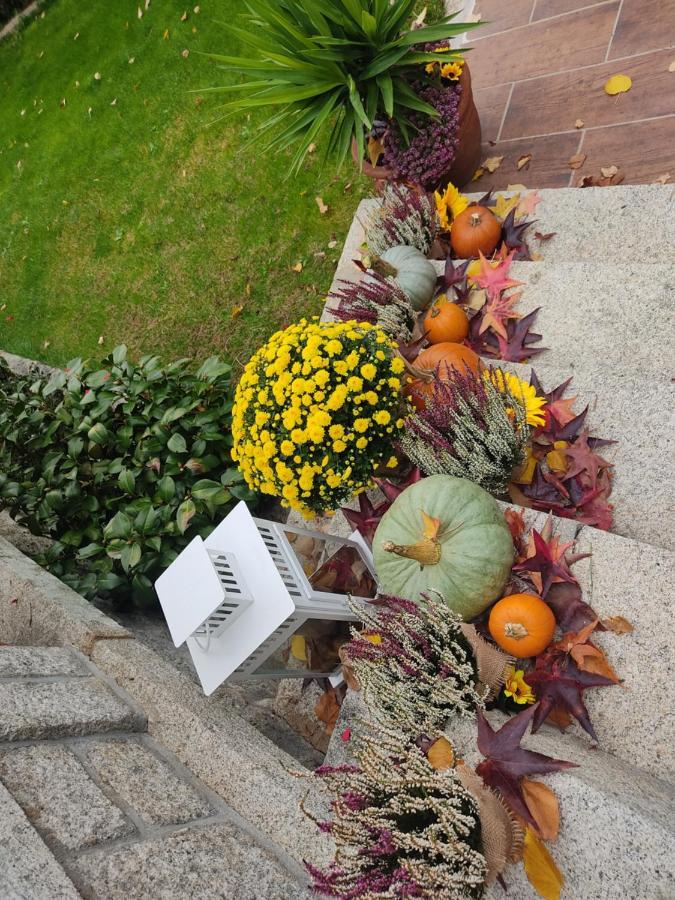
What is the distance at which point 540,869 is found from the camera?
129cm

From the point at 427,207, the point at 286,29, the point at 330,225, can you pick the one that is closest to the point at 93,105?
the point at 330,225

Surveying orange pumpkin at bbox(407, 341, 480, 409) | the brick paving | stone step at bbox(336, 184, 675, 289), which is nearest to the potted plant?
the brick paving

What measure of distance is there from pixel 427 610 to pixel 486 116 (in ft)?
9.18

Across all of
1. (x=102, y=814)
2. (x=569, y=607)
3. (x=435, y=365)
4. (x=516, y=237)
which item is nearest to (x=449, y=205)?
(x=516, y=237)

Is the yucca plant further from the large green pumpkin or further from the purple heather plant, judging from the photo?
the large green pumpkin

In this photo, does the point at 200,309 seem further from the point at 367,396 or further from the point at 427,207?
the point at 367,396

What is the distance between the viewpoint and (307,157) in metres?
3.89

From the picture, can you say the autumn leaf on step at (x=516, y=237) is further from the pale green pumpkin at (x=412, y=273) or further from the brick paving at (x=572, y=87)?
the brick paving at (x=572, y=87)

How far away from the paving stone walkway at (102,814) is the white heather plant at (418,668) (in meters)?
0.50

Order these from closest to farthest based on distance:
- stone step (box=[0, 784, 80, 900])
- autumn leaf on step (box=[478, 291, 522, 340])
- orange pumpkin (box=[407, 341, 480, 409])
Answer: stone step (box=[0, 784, 80, 900]) < orange pumpkin (box=[407, 341, 480, 409]) < autumn leaf on step (box=[478, 291, 522, 340])

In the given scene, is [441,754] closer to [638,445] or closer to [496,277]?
[638,445]

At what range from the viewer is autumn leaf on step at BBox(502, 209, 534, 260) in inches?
103

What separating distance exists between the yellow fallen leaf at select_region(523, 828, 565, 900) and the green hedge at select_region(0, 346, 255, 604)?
176cm

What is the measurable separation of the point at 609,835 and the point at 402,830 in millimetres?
436
